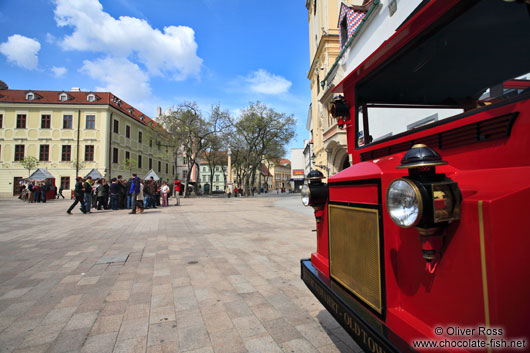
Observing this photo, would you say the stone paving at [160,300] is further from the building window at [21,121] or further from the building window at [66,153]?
the building window at [21,121]

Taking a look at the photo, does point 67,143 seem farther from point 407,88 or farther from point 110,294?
point 407,88

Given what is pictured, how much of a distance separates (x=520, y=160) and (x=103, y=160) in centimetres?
3854

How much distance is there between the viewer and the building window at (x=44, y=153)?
32.4 metres

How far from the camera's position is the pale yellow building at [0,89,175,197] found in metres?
32.0

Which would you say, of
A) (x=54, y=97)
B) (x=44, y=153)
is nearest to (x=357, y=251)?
(x=44, y=153)

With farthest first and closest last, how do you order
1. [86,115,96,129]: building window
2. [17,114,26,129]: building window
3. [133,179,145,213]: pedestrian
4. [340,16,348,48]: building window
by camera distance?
[86,115,96,129]: building window < [17,114,26,129]: building window < [340,16,348,48]: building window < [133,179,145,213]: pedestrian

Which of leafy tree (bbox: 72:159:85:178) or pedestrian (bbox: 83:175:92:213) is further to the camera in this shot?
leafy tree (bbox: 72:159:85:178)

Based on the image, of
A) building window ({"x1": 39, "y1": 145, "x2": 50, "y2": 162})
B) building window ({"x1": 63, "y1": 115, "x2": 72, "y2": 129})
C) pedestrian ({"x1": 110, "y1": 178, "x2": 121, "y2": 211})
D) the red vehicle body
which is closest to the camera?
the red vehicle body

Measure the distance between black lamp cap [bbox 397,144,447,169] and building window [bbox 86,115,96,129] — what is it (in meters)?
40.0

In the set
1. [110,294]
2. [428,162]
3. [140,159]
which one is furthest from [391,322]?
[140,159]

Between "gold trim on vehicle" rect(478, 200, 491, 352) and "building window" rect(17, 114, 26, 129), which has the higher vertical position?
"building window" rect(17, 114, 26, 129)

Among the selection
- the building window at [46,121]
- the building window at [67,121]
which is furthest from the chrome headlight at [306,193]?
the building window at [46,121]

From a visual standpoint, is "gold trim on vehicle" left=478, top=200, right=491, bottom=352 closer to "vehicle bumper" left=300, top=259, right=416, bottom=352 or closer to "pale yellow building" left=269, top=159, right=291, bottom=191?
"vehicle bumper" left=300, top=259, right=416, bottom=352

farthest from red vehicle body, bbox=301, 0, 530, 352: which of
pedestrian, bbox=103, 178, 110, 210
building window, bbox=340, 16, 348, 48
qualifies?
pedestrian, bbox=103, 178, 110, 210
